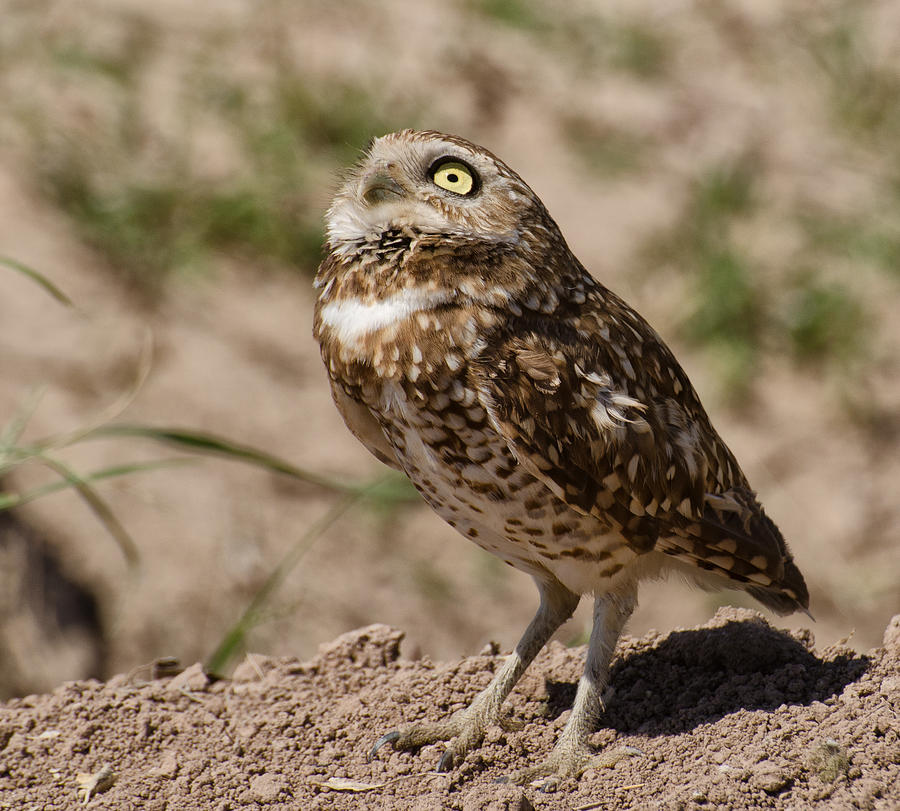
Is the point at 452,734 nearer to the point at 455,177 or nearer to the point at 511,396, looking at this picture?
the point at 511,396

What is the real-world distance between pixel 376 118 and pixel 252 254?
1.36 metres

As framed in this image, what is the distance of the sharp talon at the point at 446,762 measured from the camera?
2.97 m

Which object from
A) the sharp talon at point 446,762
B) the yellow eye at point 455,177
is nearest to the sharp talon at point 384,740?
the sharp talon at point 446,762

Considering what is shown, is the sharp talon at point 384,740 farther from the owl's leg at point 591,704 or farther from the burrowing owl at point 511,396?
the owl's leg at point 591,704

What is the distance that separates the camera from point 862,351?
7.97 meters

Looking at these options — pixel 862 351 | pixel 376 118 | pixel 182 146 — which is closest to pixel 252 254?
pixel 182 146

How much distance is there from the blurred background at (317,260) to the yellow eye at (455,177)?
2091 mm

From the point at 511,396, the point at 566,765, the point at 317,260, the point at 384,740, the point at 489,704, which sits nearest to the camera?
the point at 511,396

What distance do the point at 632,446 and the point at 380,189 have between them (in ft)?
3.06

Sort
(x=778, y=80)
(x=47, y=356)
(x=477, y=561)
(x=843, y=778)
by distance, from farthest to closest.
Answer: (x=778, y=80) → (x=477, y=561) → (x=47, y=356) → (x=843, y=778)

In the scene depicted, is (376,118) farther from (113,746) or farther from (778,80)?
(113,746)

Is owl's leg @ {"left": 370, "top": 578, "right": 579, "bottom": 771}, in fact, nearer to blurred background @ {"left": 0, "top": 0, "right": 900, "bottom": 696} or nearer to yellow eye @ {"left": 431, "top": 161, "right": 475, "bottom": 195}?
yellow eye @ {"left": 431, "top": 161, "right": 475, "bottom": 195}

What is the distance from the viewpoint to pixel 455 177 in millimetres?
2986

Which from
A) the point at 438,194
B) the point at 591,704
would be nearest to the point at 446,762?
the point at 591,704
